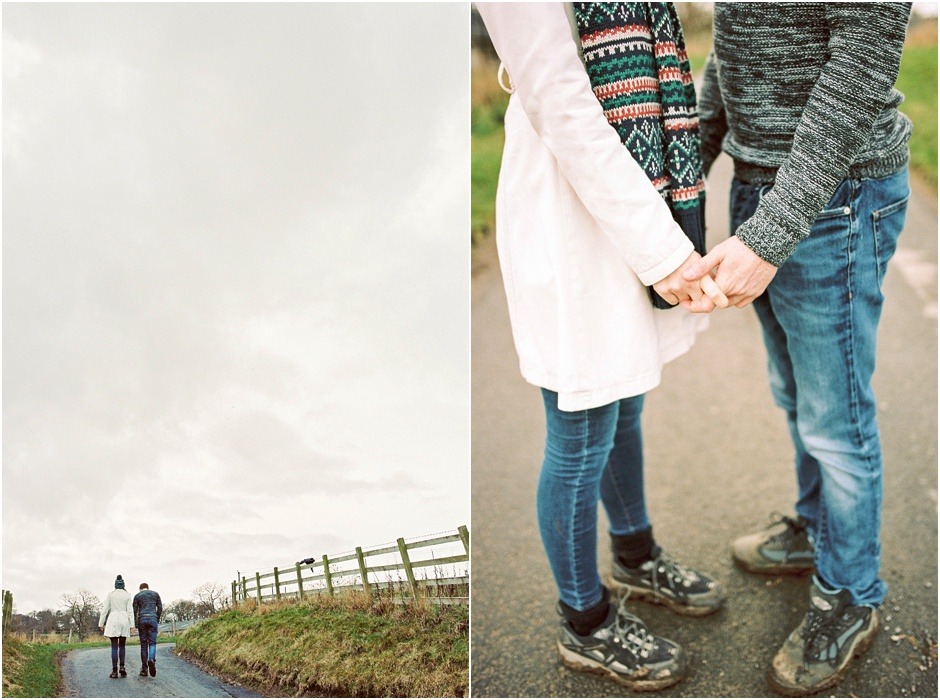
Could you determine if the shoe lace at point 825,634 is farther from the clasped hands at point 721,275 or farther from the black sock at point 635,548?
the clasped hands at point 721,275

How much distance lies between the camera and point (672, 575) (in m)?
2.23

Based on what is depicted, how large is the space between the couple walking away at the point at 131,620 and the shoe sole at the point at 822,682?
143 centimetres

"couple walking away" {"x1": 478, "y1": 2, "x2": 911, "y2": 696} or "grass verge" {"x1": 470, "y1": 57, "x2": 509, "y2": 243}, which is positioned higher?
"grass verge" {"x1": 470, "y1": 57, "x2": 509, "y2": 243}

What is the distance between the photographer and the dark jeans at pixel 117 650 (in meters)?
1.81

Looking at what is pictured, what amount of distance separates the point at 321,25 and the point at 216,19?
23 centimetres

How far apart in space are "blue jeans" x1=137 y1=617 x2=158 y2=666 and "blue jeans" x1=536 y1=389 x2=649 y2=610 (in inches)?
35.6

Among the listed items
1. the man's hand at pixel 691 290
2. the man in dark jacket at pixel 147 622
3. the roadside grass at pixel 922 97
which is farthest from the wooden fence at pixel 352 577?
the roadside grass at pixel 922 97

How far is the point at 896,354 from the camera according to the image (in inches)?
136

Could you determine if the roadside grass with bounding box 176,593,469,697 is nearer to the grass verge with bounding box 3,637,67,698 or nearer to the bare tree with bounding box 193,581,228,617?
the bare tree with bounding box 193,581,228,617

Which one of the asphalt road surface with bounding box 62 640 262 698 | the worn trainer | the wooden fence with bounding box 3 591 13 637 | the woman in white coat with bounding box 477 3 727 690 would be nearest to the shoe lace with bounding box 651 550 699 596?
the worn trainer

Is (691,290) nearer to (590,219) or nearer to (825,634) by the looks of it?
(590,219)

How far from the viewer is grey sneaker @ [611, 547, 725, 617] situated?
2.20 meters

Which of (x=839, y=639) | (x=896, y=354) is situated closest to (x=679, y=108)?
(x=839, y=639)

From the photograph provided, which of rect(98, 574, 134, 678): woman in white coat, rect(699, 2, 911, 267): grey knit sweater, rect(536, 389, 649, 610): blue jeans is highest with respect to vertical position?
rect(699, 2, 911, 267): grey knit sweater
